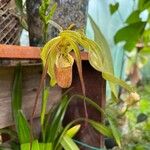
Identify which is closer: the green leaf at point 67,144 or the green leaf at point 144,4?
the green leaf at point 67,144

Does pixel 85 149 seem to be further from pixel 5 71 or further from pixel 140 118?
pixel 140 118

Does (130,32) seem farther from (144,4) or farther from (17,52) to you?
(17,52)

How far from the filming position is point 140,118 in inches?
57.8

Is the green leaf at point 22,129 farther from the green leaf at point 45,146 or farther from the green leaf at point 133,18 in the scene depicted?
the green leaf at point 133,18

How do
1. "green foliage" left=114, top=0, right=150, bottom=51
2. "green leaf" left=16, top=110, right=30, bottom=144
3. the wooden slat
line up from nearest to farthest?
the wooden slat → "green leaf" left=16, top=110, right=30, bottom=144 → "green foliage" left=114, top=0, right=150, bottom=51

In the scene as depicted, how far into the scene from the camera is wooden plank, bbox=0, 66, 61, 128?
A: 830mm

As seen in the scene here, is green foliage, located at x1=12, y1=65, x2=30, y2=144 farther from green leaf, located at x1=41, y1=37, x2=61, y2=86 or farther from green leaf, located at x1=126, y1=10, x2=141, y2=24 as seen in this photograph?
green leaf, located at x1=126, y1=10, x2=141, y2=24

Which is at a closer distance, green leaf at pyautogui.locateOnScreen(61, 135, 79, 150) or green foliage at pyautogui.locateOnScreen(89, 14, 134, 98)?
green foliage at pyautogui.locateOnScreen(89, 14, 134, 98)

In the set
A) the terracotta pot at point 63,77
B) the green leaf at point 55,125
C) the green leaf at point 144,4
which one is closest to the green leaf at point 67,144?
the green leaf at point 55,125

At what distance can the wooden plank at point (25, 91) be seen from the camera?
0.83m

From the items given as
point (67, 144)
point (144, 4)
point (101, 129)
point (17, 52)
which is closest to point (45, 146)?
point (67, 144)

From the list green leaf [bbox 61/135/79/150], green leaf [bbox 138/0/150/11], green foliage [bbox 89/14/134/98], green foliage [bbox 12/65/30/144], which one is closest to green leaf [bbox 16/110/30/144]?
green foliage [bbox 12/65/30/144]

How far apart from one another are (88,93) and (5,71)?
0.29 metres

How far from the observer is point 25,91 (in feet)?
2.99
